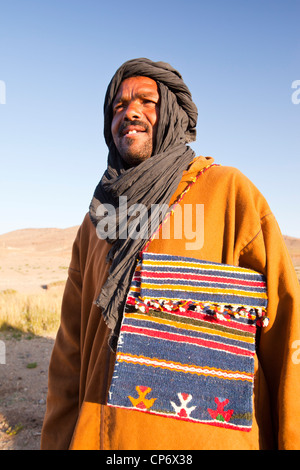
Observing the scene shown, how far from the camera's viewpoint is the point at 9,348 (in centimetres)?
734

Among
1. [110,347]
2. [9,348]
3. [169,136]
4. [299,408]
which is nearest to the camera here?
[299,408]

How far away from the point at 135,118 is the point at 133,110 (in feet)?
0.18

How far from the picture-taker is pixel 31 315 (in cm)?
939

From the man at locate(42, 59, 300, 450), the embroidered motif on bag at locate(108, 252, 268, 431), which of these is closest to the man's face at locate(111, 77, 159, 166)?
the man at locate(42, 59, 300, 450)

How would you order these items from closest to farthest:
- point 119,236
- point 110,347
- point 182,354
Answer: point 182,354, point 110,347, point 119,236

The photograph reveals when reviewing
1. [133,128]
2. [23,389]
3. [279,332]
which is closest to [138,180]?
[133,128]

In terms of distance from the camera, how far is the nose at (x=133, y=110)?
2.10 meters

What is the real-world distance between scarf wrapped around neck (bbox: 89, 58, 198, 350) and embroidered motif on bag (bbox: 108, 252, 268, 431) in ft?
0.28

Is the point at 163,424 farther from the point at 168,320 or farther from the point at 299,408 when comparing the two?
the point at 299,408

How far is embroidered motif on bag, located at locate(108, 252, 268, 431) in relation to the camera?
4.75ft

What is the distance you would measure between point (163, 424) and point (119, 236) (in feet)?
2.86

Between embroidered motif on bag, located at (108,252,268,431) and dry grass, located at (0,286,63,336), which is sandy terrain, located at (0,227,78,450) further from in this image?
embroidered motif on bag, located at (108,252,268,431)

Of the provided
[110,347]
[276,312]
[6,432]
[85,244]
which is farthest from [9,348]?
[276,312]
